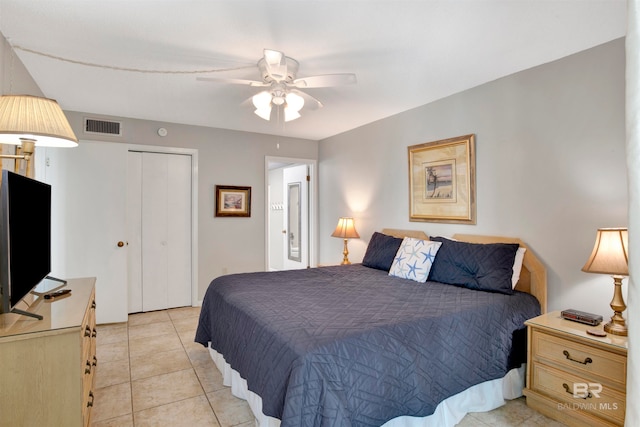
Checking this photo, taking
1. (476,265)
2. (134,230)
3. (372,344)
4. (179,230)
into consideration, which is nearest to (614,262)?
(476,265)

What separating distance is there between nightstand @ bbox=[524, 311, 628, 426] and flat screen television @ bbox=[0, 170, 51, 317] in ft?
9.14

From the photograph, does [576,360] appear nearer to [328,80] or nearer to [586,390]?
[586,390]

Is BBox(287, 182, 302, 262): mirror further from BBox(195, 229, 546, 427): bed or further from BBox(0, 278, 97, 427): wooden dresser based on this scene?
BBox(0, 278, 97, 427): wooden dresser

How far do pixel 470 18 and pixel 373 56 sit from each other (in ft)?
2.28

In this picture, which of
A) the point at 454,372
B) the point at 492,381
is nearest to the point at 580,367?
the point at 492,381

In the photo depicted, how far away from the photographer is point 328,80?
2.28 meters

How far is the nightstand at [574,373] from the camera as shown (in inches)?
73.0

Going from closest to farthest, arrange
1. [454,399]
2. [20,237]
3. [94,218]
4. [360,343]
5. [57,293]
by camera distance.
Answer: [20,237] < [360,343] < [57,293] < [454,399] < [94,218]

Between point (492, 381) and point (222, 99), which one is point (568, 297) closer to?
point (492, 381)

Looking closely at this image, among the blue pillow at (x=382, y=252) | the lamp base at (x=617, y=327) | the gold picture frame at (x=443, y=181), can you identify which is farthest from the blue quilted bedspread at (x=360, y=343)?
the gold picture frame at (x=443, y=181)

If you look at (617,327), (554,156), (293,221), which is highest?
(554,156)

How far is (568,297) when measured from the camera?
98.0 inches

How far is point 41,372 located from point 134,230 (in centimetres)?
316

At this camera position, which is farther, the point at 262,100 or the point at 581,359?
the point at 262,100
